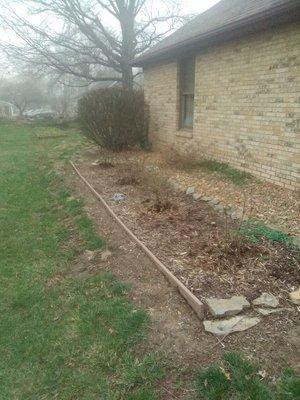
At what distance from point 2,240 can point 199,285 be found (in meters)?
3.21

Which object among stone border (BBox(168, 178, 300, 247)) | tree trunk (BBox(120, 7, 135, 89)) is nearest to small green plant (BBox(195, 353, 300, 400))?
stone border (BBox(168, 178, 300, 247))

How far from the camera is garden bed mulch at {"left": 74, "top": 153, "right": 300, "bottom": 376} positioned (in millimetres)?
2988

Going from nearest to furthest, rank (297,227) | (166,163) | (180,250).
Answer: (180,250) → (297,227) → (166,163)

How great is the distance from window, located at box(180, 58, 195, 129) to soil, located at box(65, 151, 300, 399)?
467cm

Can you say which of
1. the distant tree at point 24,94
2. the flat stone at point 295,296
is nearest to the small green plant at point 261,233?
the flat stone at point 295,296

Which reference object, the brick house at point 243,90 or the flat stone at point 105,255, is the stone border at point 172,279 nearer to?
the flat stone at point 105,255

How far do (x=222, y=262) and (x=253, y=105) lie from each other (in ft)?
14.7

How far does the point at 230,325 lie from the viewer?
3084 millimetres

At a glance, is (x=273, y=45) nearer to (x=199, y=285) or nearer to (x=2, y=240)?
(x=199, y=285)

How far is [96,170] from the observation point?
9.59 metres

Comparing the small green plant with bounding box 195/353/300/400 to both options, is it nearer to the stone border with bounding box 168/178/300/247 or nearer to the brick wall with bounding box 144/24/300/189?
the stone border with bounding box 168/178/300/247

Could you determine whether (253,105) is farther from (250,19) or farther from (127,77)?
(127,77)

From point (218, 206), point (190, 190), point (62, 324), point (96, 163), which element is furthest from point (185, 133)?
point (62, 324)

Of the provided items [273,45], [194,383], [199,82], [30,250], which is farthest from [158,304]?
[199,82]
